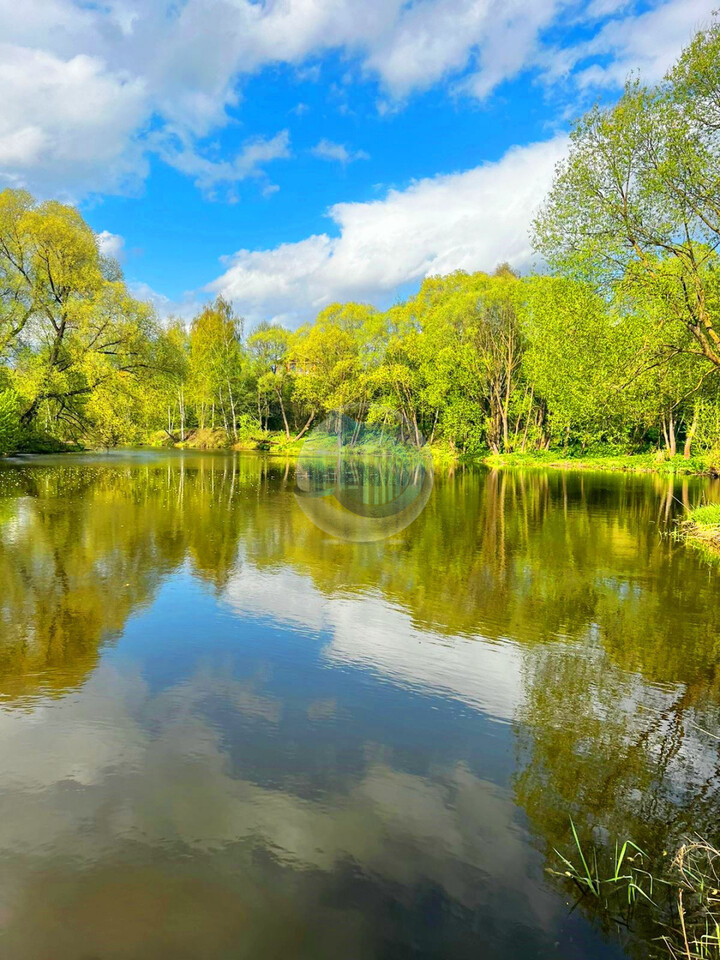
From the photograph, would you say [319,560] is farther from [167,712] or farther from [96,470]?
[96,470]

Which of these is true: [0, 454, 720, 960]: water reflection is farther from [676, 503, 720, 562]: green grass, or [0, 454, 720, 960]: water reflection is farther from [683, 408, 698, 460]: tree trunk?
[683, 408, 698, 460]: tree trunk

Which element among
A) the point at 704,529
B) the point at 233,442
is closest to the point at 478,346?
the point at 233,442

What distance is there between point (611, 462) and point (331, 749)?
5170cm

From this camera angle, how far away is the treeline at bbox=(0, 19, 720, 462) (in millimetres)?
21516

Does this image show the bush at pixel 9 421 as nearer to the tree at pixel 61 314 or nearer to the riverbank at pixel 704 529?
the tree at pixel 61 314

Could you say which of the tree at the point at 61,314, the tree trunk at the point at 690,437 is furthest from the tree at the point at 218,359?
the tree trunk at the point at 690,437

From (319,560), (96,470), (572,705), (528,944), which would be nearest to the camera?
(528,944)

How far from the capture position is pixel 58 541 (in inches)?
629

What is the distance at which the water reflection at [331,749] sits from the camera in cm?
405

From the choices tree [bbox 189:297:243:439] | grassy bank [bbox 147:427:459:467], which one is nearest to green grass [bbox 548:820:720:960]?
grassy bank [bbox 147:427:459:467]

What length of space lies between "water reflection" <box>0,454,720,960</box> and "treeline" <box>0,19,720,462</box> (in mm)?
13401

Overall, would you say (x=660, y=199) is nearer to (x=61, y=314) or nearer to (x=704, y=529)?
(x=704, y=529)

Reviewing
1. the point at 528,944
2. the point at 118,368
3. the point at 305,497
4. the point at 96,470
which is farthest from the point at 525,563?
the point at 118,368

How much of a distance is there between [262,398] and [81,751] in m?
71.4
